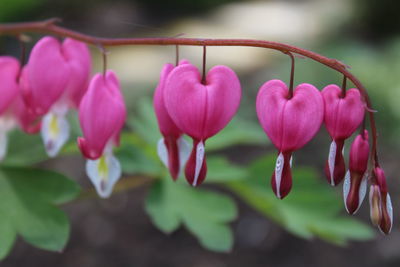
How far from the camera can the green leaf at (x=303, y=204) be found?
1.68 meters

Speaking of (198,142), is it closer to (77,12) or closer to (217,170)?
(217,170)

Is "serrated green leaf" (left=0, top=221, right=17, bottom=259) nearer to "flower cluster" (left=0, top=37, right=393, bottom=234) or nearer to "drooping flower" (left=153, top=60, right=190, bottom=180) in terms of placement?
"flower cluster" (left=0, top=37, right=393, bottom=234)

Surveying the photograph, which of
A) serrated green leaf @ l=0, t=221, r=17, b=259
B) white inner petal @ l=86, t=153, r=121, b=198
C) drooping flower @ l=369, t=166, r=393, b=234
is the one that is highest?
drooping flower @ l=369, t=166, r=393, b=234

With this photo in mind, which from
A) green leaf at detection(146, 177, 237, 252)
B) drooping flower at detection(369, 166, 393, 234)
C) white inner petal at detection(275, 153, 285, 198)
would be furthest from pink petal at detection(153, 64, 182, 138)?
green leaf at detection(146, 177, 237, 252)

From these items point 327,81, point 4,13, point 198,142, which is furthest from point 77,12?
point 198,142

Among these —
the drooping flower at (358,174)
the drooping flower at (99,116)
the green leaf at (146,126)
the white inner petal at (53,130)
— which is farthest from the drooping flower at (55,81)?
the drooping flower at (358,174)

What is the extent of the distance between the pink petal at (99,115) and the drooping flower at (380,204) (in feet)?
1.59

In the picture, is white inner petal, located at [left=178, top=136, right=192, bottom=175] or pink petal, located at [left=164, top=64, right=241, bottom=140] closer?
pink petal, located at [left=164, top=64, right=241, bottom=140]

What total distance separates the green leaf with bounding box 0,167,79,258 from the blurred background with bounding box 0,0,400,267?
1.37ft

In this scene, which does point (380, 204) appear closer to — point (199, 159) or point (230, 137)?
point (199, 159)

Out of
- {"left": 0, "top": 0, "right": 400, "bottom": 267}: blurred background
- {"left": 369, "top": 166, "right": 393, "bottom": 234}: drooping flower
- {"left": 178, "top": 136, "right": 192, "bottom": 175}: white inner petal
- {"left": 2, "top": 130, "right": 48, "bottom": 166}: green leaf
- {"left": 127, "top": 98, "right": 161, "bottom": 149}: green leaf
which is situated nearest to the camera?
{"left": 369, "top": 166, "right": 393, "bottom": 234}: drooping flower

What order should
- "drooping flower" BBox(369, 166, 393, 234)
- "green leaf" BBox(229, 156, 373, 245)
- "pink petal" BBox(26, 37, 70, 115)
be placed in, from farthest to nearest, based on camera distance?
"green leaf" BBox(229, 156, 373, 245), "pink petal" BBox(26, 37, 70, 115), "drooping flower" BBox(369, 166, 393, 234)

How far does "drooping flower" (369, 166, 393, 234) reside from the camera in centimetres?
91

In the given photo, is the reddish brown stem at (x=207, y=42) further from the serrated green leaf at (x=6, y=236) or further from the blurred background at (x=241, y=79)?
the serrated green leaf at (x=6, y=236)
